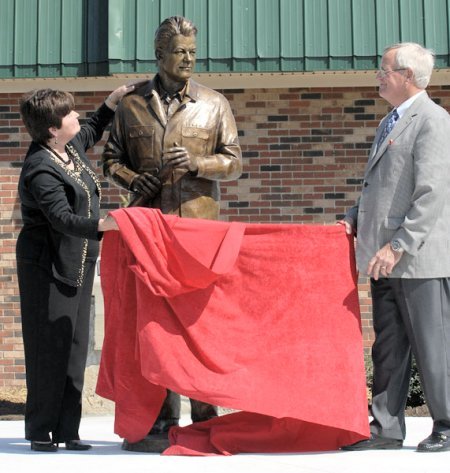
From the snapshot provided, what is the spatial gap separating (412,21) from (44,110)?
5.25 metres

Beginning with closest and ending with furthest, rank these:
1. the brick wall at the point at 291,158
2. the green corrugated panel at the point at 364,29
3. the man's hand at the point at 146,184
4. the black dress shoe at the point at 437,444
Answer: the black dress shoe at the point at 437,444, the man's hand at the point at 146,184, the green corrugated panel at the point at 364,29, the brick wall at the point at 291,158

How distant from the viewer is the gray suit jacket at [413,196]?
5.53 metres

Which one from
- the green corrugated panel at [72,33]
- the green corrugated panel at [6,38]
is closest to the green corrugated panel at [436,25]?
the green corrugated panel at [72,33]

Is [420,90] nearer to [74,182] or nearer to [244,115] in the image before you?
[74,182]

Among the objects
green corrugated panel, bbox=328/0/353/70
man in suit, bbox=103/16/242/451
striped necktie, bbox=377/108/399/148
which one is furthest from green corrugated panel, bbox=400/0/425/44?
striped necktie, bbox=377/108/399/148

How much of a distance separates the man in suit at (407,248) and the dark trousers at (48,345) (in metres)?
1.45

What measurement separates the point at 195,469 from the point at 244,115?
6081mm

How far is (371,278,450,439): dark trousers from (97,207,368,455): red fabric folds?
0.14 metres

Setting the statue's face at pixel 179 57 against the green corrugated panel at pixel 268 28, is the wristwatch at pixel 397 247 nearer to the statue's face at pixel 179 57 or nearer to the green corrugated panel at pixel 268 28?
the statue's face at pixel 179 57

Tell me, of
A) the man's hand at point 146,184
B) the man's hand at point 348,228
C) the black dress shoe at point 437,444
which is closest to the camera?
the black dress shoe at point 437,444

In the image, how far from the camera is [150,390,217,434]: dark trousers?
19.7 feet

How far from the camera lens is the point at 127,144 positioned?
6164mm

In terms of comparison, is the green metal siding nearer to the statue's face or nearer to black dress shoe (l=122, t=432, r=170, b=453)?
the statue's face

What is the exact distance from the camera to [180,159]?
5.83 m
